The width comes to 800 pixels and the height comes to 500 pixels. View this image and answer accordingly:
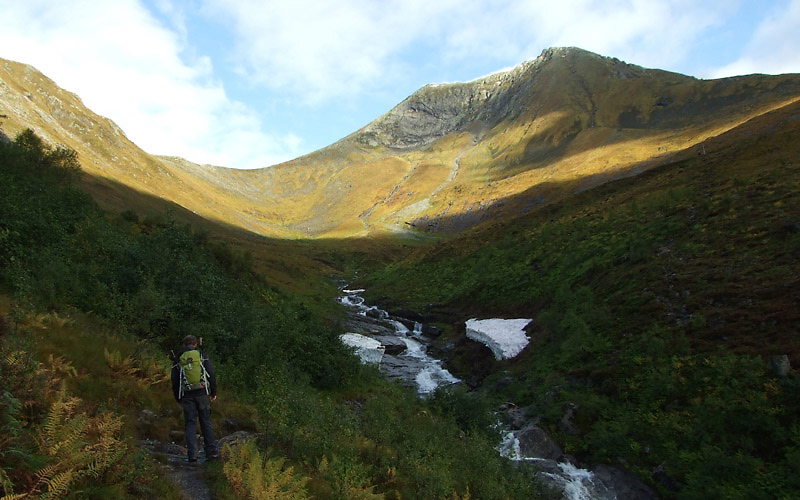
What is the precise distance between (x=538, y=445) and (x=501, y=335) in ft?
36.2

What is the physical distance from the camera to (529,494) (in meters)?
11.7

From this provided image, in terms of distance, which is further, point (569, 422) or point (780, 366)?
point (569, 422)

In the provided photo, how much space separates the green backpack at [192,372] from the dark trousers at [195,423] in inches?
8.7

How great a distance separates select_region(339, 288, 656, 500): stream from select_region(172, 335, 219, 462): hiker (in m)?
9.83

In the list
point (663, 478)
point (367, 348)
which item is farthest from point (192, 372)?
point (367, 348)

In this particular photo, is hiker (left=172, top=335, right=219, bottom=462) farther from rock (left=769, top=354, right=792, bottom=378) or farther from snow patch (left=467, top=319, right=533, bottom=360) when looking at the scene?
snow patch (left=467, top=319, right=533, bottom=360)

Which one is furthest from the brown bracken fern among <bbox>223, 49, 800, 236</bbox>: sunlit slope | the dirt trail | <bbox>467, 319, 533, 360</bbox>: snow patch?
<bbox>223, 49, 800, 236</bbox>: sunlit slope

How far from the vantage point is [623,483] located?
13.2 m

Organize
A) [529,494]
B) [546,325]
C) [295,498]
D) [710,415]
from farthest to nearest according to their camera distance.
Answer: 1. [546,325]
2. [710,415]
3. [529,494]
4. [295,498]

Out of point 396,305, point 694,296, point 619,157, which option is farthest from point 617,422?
point 619,157

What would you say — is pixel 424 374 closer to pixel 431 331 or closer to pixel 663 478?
pixel 431 331

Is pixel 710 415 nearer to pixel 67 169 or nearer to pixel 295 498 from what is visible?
pixel 295 498

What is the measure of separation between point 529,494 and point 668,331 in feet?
33.5

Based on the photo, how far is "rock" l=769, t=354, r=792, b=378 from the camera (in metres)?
12.6
